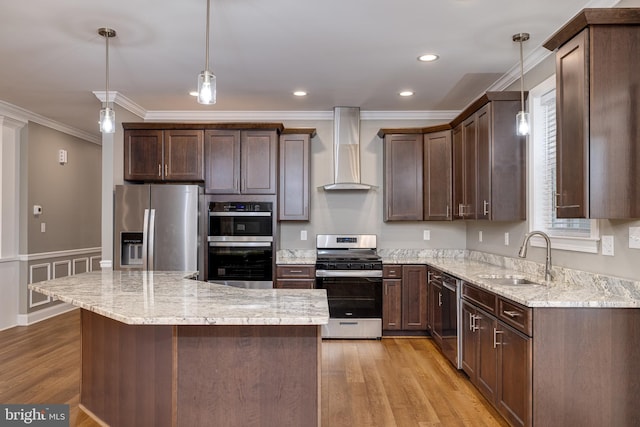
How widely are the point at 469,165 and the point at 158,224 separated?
3140mm

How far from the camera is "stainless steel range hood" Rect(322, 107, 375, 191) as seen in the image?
5000mm

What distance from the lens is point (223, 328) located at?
2023 millimetres

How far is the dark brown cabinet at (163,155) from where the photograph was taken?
4703 mm

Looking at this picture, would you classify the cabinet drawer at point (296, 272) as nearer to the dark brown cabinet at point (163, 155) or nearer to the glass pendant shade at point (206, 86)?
the dark brown cabinet at point (163, 155)

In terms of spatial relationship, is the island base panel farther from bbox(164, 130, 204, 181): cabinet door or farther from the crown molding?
the crown molding

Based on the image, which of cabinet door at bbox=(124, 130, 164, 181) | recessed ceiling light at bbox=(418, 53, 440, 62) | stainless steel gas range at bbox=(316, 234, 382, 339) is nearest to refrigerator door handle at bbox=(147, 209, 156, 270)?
cabinet door at bbox=(124, 130, 164, 181)

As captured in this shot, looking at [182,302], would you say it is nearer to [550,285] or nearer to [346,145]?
[550,285]

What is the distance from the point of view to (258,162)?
4.71m

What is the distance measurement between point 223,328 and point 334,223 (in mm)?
3297

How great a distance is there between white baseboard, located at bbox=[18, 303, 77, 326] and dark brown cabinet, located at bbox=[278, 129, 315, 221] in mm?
3293

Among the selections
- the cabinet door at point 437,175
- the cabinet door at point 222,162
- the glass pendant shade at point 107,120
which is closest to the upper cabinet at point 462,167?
the cabinet door at point 437,175

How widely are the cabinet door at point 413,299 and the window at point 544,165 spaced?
1412 mm

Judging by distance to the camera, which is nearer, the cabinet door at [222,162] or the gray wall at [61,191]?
the cabinet door at [222,162]

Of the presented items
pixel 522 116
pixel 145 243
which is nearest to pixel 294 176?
pixel 145 243
